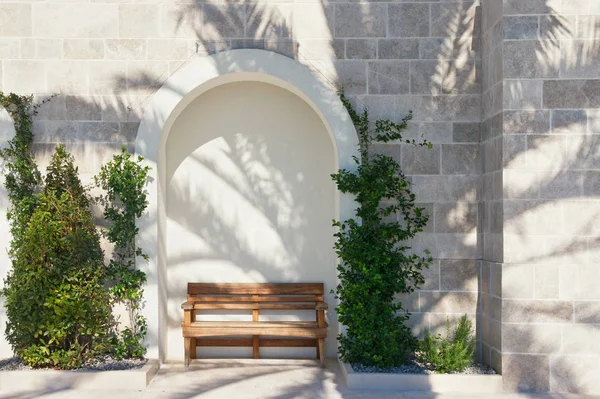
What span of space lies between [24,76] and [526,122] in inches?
185

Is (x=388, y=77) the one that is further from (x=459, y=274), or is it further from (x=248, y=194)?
(x=459, y=274)

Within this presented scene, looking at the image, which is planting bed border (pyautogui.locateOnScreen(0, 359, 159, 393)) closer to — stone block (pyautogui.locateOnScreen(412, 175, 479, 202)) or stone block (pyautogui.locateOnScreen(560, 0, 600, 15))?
stone block (pyautogui.locateOnScreen(412, 175, 479, 202))

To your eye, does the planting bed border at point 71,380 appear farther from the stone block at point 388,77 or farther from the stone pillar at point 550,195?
the stone block at point 388,77

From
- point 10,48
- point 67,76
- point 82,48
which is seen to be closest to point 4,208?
point 67,76

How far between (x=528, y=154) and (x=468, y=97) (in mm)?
1005

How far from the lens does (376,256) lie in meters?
6.54

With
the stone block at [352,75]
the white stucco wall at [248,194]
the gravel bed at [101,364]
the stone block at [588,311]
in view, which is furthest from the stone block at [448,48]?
the gravel bed at [101,364]

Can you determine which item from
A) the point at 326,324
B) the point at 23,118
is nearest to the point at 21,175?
the point at 23,118

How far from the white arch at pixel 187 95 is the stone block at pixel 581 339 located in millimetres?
2211

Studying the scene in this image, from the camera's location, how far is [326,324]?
23.4 ft

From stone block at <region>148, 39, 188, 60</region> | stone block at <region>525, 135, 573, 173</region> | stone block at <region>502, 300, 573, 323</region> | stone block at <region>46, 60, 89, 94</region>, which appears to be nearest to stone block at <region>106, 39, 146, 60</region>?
stone block at <region>148, 39, 188, 60</region>

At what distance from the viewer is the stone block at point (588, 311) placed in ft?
20.3

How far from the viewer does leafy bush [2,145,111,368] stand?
20.9ft

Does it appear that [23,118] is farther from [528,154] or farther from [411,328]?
[528,154]
